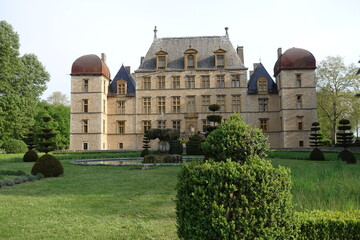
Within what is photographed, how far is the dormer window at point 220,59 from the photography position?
36.7 meters

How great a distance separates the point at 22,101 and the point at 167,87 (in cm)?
1672

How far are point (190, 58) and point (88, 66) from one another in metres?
13.2

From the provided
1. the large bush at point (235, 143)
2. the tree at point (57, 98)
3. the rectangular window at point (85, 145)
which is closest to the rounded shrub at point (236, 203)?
the large bush at point (235, 143)

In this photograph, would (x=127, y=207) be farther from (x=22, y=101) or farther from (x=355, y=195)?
(x=22, y=101)

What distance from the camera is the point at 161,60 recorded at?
3734 centimetres

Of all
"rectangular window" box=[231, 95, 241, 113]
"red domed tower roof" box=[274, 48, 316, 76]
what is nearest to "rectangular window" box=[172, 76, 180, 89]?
"rectangular window" box=[231, 95, 241, 113]

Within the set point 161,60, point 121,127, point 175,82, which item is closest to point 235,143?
point 175,82

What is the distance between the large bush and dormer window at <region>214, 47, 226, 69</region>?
34.0 metres

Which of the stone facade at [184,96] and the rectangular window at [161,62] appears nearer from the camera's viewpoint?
the stone facade at [184,96]

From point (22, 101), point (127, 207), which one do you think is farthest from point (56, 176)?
point (22, 101)

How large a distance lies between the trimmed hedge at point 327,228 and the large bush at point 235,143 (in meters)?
0.96

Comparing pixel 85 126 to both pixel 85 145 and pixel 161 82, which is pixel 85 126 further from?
pixel 161 82

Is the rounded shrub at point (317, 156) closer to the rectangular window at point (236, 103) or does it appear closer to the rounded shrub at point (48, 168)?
the rounded shrub at point (48, 168)

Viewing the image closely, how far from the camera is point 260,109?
36.8 m
